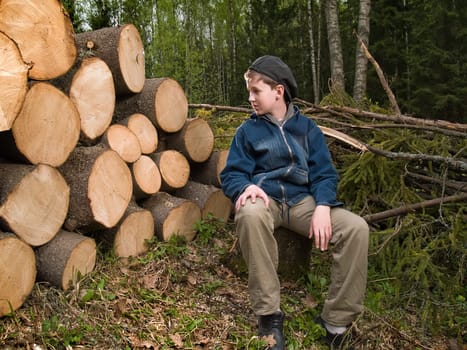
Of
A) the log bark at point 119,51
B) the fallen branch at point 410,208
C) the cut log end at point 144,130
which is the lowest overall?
the fallen branch at point 410,208

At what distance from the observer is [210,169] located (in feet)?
12.7

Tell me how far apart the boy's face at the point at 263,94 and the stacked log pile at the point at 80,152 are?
38.9 inches

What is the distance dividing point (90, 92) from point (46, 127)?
0.45 m

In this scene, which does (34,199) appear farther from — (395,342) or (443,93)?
(443,93)

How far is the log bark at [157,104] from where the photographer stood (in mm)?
3369

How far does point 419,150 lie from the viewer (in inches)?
141

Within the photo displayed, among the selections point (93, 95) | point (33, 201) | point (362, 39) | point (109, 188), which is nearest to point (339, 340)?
point (109, 188)

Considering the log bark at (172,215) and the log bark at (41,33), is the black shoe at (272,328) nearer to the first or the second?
the log bark at (172,215)

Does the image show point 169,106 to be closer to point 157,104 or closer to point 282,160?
point 157,104

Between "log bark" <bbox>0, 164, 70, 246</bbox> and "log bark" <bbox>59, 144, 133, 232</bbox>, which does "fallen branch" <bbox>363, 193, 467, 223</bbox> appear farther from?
"log bark" <bbox>0, 164, 70, 246</bbox>

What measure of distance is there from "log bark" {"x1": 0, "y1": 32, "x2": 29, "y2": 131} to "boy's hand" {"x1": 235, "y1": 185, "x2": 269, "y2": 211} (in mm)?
1196

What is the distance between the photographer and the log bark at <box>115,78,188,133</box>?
3.37 meters

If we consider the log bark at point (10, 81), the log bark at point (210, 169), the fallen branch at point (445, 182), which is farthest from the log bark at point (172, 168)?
the fallen branch at point (445, 182)

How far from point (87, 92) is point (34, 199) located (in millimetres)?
784
